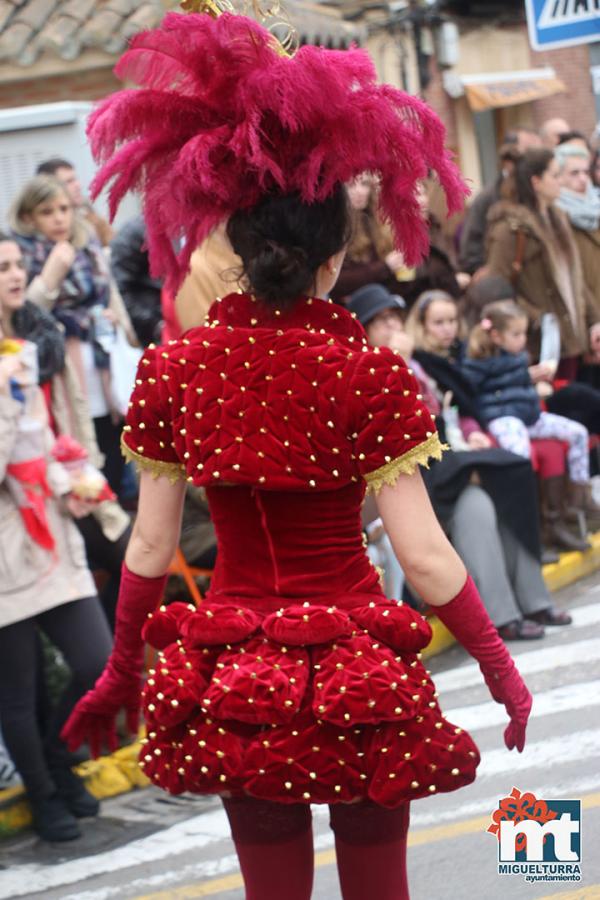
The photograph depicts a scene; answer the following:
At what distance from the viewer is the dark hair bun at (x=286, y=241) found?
328 centimetres

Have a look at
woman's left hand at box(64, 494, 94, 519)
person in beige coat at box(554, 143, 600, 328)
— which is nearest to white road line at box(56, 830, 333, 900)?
woman's left hand at box(64, 494, 94, 519)

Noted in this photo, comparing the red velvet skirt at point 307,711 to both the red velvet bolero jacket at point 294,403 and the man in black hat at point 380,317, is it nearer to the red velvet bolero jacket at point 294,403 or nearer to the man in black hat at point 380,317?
the red velvet bolero jacket at point 294,403

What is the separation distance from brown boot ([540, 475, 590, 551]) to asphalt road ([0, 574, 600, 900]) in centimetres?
245

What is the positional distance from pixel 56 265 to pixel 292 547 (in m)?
3.88

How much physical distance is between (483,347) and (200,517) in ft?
8.00

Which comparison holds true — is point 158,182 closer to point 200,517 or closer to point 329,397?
point 329,397

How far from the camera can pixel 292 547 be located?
3.31 m

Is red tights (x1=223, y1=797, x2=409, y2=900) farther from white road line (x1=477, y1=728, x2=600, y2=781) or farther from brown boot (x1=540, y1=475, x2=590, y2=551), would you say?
brown boot (x1=540, y1=475, x2=590, y2=551)

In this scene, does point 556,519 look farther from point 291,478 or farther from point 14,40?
point 291,478

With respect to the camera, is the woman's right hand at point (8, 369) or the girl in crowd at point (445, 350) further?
the girl in crowd at point (445, 350)

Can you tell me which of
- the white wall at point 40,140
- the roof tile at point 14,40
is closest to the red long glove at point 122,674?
the white wall at point 40,140


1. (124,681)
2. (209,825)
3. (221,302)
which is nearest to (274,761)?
(124,681)

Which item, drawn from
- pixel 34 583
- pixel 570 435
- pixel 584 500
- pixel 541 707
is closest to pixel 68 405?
pixel 34 583

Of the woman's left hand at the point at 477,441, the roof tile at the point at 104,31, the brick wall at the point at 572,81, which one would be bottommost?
the woman's left hand at the point at 477,441
